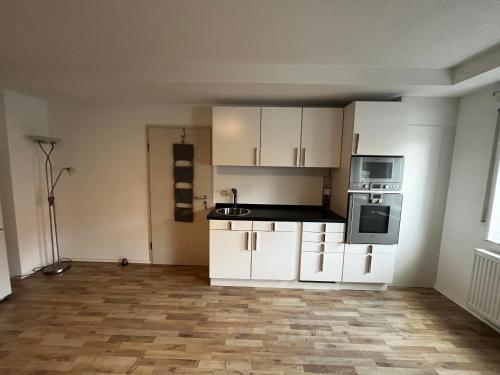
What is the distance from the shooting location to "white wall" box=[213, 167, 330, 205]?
10.1 feet

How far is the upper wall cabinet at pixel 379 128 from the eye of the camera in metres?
2.41

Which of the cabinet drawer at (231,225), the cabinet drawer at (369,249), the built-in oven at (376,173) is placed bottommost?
the cabinet drawer at (369,249)

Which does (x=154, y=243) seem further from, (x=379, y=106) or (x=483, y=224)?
(x=483, y=224)

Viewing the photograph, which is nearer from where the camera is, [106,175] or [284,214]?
[284,214]

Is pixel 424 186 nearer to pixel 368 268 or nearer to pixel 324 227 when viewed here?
pixel 368 268

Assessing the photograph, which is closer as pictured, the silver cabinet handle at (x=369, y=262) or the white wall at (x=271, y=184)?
the silver cabinet handle at (x=369, y=262)

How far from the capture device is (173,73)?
2129mm

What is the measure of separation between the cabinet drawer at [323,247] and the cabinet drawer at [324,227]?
6.3 inches

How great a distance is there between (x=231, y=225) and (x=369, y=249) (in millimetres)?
1688

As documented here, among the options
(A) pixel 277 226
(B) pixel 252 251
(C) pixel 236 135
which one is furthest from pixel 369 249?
(C) pixel 236 135

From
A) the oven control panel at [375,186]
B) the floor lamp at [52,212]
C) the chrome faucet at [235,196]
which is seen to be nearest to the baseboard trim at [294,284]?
the chrome faucet at [235,196]

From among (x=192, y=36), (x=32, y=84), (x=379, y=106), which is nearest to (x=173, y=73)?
(x=192, y=36)

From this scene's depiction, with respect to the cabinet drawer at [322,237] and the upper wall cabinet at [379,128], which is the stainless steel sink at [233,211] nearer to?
the cabinet drawer at [322,237]

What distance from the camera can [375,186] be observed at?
8.16ft
